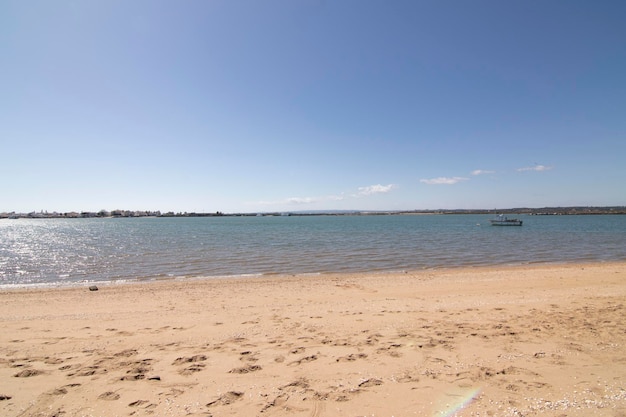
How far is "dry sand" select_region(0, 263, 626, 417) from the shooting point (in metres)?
4.47

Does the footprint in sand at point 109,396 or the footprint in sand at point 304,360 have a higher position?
the footprint in sand at point 109,396

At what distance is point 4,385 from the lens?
517 centimetres

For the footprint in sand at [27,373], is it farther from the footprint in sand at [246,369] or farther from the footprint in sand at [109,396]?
the footprint in sand at [246,369]

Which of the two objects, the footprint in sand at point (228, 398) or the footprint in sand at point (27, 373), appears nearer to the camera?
the footprint in sand at point (228, 398)

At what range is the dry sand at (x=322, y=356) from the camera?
4.47 meters

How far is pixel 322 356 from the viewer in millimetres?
6078

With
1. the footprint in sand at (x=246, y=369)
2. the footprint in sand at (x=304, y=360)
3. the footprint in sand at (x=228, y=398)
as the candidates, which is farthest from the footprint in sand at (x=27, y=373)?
the footprint in sand at (x=304, y=360)

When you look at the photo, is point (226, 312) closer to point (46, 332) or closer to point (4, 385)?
point (46, 332)

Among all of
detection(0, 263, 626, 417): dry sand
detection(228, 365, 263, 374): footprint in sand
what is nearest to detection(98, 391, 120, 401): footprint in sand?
detection(0, 263, 626, 417): dry sand

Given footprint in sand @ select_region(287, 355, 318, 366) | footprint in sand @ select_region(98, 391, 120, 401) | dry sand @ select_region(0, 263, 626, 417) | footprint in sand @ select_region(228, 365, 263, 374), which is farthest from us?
footprint in sand @ select_region(287, 355, 318, 366)

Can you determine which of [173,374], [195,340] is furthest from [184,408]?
[195,340]

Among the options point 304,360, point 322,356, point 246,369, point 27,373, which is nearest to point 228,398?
point 246,369

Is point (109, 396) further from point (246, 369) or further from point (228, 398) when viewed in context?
point (246, 369)

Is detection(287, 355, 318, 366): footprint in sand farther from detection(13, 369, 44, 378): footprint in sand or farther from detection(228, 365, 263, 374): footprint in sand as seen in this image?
detection(13, 369, 44, 378): footprint in sand
